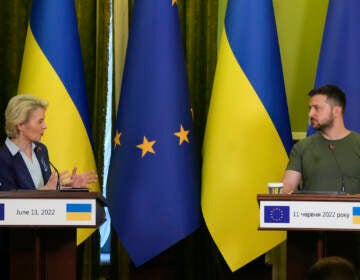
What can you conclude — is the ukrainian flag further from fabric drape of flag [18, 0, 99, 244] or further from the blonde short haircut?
fabric drape of flag [18, 0, 99, 244]

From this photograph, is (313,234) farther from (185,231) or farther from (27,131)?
(27,131)

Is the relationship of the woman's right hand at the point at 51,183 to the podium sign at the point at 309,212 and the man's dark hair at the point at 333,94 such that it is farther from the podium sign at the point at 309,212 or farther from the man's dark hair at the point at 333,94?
the man's dark hair at the point at 333,94

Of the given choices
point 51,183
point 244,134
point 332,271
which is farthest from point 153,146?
point 332,271

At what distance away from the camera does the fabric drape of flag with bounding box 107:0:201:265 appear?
5180 millimetres

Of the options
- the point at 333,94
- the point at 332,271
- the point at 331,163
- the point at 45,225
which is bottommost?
the point at 45,225

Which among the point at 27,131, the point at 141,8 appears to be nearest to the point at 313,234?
the point at 27,131

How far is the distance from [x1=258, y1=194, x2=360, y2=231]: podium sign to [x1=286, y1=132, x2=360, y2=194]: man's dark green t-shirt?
2.45 feet

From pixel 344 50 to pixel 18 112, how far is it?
211 cm

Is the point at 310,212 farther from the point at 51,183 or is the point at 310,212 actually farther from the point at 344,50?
the point at 344,50

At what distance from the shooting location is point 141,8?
17.7 ft

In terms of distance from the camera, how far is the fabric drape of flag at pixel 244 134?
5094 mm

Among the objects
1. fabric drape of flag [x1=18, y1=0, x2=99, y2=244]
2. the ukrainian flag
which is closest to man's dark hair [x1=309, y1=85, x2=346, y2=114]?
fabric drape of flag [x1=18, y1=0, x2=99, y2=244]

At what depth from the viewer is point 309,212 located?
3975 mm

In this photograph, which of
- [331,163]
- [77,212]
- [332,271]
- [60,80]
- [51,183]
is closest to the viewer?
[332,271]
